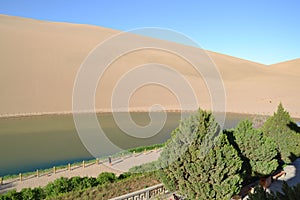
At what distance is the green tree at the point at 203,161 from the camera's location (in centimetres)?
794

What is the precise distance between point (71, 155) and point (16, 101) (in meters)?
25.3

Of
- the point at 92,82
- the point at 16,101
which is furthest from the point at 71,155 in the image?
the point at 92,82

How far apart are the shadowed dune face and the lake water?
29.7ft

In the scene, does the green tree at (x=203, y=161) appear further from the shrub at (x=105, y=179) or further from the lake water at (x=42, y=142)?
the lake water at (x=42, y=142)

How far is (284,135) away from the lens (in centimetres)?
1357

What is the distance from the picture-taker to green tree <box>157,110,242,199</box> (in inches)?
313

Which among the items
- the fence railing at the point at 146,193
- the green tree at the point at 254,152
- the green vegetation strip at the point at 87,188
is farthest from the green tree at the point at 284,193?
the green tree at the point at 254,152

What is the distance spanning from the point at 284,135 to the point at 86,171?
1081 centimetres

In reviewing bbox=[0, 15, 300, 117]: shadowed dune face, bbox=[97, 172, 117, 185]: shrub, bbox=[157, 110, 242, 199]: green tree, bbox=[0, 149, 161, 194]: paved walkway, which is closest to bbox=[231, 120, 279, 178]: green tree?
bbox=[157, 110, 242, 199]: green tree

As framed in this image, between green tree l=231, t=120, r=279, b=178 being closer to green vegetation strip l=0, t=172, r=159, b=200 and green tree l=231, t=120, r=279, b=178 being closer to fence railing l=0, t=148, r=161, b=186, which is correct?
green vegetation strip l=0, t=172, r=159, b=200

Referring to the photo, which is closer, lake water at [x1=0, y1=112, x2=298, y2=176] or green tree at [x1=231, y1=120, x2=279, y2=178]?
green tree at [x1=231, y1=120, x2=279, y2=178]

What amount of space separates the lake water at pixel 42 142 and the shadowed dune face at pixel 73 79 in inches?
357

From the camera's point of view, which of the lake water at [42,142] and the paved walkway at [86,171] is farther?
the lake water at [42,142]

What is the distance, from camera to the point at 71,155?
1919cm
